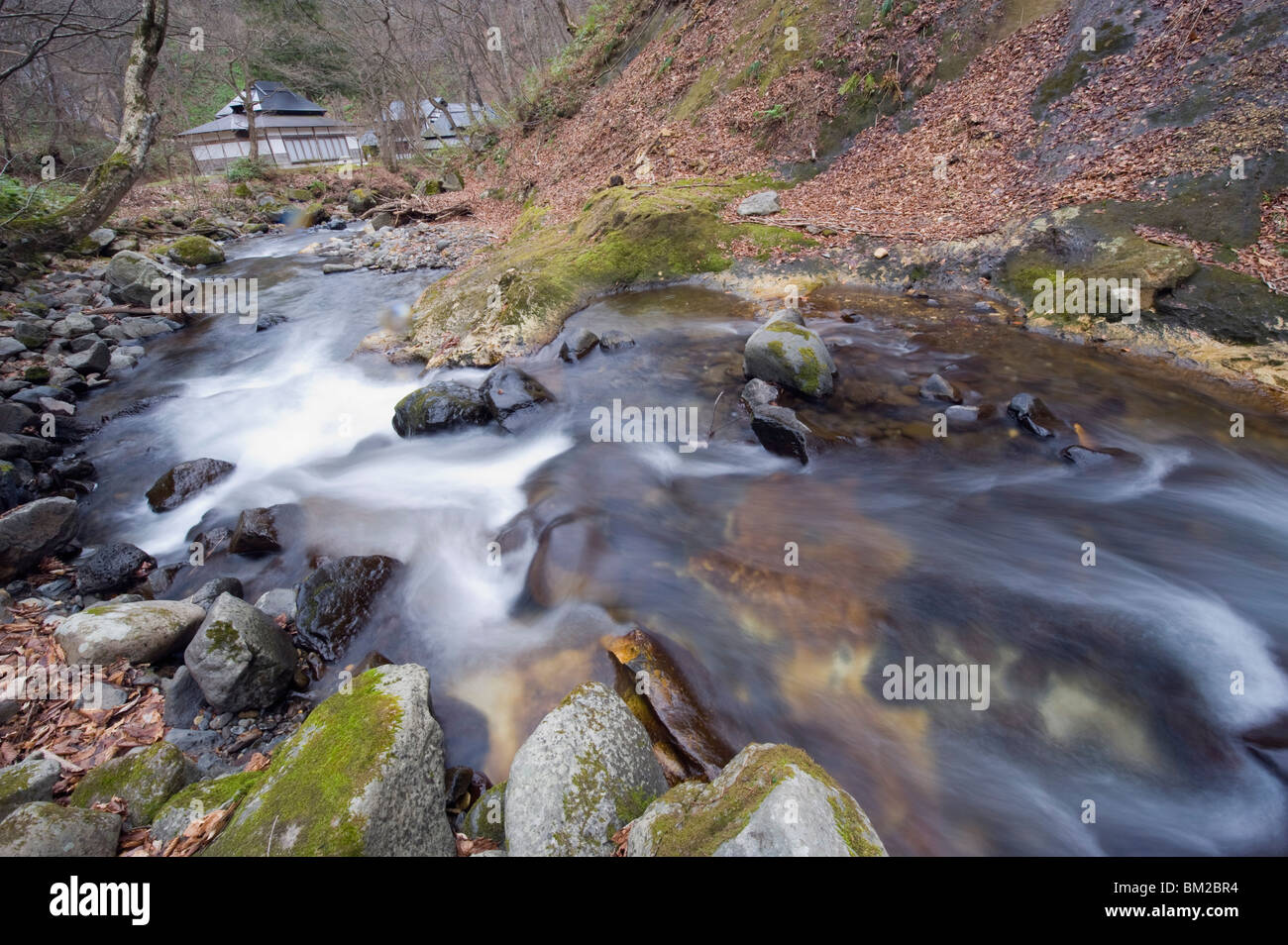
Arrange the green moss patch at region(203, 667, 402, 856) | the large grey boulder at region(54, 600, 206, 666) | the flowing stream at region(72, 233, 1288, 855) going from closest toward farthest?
1. the green moss patch at region(203, 667, 402, 856)
2. the flowing stream at region(72, 233, 1288, 855)
3. the large grey boulder at region(54, 600, 206, 666)

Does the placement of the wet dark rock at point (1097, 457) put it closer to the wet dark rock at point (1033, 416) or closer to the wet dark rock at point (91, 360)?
the wet dark rock at point (1033, 416)

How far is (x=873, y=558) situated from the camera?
210 inches

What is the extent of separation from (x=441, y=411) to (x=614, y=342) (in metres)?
3.18

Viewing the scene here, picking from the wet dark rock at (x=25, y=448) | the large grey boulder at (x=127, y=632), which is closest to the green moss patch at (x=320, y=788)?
the large grey boulder at (x=127, y=632)

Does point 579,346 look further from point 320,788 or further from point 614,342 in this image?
point 320,788

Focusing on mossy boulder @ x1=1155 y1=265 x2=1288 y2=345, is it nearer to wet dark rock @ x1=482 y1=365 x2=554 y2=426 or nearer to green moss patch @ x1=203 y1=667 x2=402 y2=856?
wet dark rock @ x1=482 y1=365 x2=554 y2=426

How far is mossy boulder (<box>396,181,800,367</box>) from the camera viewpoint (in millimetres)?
9859

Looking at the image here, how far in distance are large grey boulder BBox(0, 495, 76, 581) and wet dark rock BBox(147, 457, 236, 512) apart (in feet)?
2.74

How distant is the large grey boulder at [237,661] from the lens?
429cm

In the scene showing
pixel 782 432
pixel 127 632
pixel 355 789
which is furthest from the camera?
pixel 782 432

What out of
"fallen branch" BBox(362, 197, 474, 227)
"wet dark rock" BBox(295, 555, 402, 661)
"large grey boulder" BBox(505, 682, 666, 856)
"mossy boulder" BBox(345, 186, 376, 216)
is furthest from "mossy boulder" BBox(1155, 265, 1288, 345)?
"mossy boulder" BBox(345, 186, 376, 216)

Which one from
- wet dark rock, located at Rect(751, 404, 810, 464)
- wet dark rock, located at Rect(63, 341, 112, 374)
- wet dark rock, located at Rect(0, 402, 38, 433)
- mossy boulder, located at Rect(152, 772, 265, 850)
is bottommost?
mossy boulder, located at Rect(152, 772, 265, 850)

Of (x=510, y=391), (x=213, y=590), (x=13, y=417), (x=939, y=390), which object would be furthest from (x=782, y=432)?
(x=13, y=417)
